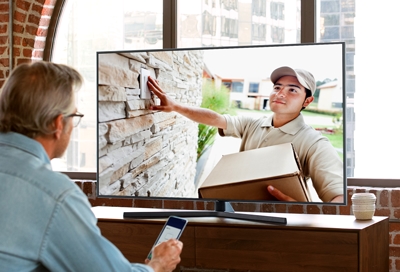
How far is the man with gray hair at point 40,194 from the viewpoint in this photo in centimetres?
147

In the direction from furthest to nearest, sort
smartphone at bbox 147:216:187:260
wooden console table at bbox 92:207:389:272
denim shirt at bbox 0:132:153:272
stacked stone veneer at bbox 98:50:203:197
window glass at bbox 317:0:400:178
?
window glass at bbox 317:0:400:178 → stacked stone veneer at bbox 98:50:203:197 → wooden console table at bbox 92:207:389:272 → smartphone at bbox 147:216:187:260 → denim shirt at bbox 0:132:153:272

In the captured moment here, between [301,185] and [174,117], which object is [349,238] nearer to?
[301,185]

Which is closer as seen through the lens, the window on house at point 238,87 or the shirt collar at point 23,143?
the shirt collar at point 23,143

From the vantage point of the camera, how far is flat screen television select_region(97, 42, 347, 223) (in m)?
3.10

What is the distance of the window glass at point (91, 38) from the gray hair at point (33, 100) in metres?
2.46

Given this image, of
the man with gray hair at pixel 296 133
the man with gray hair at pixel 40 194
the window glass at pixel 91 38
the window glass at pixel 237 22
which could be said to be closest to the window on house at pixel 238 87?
the man with gray hair at pixel 296 133

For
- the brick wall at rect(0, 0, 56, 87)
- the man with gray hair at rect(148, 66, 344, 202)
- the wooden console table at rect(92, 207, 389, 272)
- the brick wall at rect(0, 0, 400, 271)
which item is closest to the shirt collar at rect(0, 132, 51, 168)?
the wooden console table at rect(92, 207, 389, 272)

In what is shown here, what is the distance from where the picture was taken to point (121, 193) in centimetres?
346

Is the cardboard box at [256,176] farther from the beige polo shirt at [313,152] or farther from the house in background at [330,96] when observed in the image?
the house in background at [330,96]

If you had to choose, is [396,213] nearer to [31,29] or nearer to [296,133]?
[296,133]

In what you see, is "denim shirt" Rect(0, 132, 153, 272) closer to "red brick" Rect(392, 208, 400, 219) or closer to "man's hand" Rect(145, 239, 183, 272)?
"man's hand" Rect(145, 239, 183, 272)

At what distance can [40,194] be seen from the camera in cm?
147

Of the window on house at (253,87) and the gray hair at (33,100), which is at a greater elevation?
the window on house at (253,87)

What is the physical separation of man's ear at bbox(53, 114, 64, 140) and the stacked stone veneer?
5.46ft
